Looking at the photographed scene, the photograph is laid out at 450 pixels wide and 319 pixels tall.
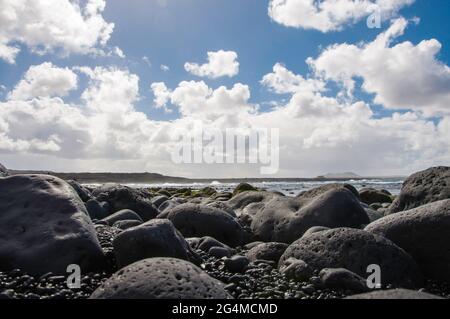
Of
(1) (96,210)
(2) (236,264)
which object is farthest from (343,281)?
(1) (96,210)

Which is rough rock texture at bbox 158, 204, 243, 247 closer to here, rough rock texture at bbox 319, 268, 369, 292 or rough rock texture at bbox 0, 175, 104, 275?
rough rock texture at bbox 0, 175, 104, 275

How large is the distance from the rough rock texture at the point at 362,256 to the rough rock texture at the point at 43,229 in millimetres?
3386

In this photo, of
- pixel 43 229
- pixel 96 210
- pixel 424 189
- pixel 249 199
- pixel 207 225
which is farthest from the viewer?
pixel 249 199

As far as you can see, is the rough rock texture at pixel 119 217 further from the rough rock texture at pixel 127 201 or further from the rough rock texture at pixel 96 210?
the rough rock texture at pixel 127 201

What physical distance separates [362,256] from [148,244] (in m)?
3.19

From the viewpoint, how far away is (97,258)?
640cm

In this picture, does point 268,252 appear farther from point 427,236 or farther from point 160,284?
point 160,284

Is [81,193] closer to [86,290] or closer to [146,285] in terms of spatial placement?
[86,290]

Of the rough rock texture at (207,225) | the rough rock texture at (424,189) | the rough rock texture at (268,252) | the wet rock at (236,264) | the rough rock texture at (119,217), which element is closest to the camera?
the wet rock at (236,264)

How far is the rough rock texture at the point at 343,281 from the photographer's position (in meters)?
5.37

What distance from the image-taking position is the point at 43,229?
6551 mm

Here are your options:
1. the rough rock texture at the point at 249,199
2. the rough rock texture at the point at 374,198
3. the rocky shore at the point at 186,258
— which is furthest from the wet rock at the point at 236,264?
the rough rock texture at the point at 374,198
